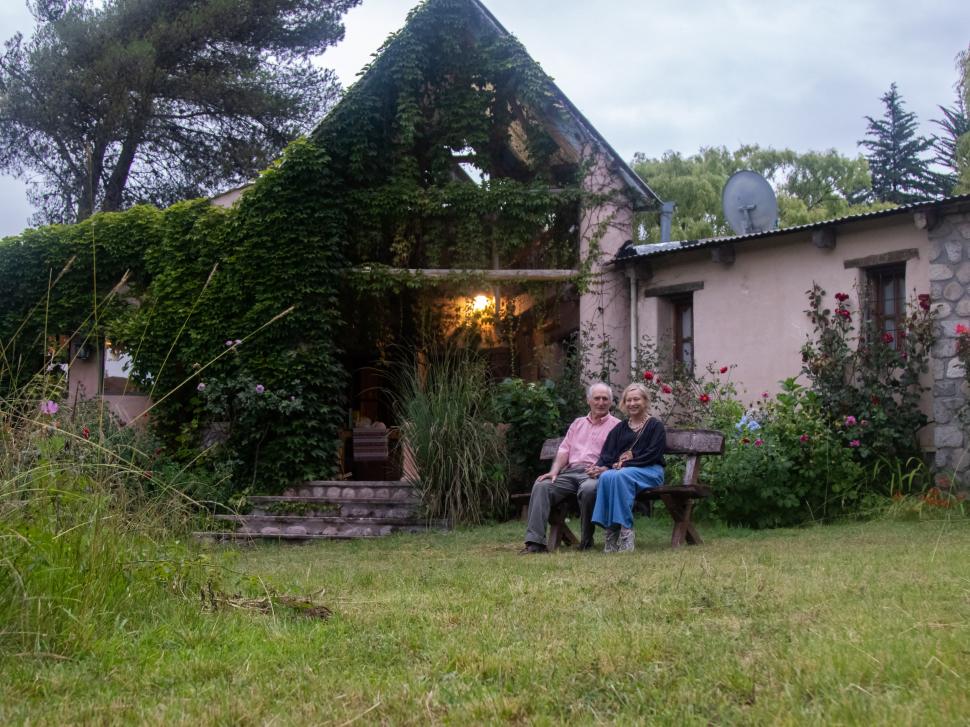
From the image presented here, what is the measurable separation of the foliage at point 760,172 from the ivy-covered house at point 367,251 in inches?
698

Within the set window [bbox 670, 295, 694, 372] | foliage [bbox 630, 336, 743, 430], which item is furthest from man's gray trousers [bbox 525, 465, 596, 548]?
window [bbox 670, 295, 694, 372]

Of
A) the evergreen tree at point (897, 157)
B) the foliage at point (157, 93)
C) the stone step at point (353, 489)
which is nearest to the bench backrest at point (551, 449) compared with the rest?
the stone step at point (353, 489)

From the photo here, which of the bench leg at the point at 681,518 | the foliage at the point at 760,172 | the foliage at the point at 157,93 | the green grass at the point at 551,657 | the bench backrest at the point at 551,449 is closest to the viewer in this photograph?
the green grass at the point at 551,657

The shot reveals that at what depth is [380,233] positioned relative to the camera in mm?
12250

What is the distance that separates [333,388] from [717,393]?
409 cm

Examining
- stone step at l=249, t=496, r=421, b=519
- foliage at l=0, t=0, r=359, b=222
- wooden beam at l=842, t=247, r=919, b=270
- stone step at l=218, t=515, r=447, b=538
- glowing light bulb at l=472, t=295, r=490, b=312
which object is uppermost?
foliage at l=0, t=0, r=359, b=222

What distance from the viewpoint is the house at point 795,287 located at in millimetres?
9500

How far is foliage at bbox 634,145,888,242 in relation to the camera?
3048cm

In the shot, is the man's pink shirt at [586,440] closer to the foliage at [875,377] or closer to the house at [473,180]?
the foliage at [875,377]

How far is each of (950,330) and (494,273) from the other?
192 inches

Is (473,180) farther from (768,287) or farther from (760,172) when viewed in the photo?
(760,172)

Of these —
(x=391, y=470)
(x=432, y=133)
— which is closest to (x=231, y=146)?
(x=432, y=133)

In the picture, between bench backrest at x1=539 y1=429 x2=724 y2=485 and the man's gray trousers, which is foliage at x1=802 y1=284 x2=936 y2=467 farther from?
the man's gray trousers

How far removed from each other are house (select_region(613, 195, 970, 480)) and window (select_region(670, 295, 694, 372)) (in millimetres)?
13
